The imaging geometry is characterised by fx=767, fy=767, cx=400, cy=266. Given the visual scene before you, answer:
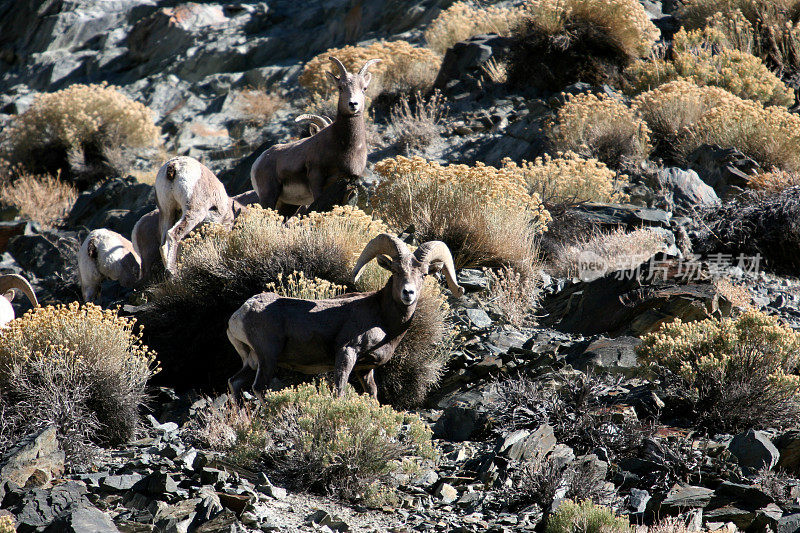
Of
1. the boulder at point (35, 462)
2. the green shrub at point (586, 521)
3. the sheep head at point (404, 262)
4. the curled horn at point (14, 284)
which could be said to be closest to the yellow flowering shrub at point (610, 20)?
the sheep head at point (404, 262)

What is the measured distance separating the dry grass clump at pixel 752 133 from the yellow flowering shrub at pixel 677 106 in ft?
0.90

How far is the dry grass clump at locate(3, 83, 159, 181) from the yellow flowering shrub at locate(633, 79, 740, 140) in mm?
13425

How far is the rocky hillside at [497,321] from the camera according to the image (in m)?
5.31

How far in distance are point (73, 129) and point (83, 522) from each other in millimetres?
18160

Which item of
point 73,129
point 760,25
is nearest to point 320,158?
point 73,129

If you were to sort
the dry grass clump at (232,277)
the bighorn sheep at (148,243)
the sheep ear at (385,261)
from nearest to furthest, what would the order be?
the sheep ear at (385,261) → the dry grass clump at (232,277) → the bighorn sheep at (148,243)

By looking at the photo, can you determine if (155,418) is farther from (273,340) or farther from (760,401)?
(760,401)

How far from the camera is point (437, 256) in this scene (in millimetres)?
6707

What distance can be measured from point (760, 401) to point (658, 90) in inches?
390

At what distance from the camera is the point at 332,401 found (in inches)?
225

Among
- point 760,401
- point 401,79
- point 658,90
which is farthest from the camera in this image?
point 401,79

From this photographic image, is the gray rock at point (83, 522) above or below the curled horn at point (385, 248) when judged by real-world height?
below

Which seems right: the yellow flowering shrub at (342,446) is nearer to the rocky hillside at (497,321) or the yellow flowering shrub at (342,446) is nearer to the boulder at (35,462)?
the rocky hillside at (497,321)

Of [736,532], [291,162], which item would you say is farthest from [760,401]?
[291,162]
